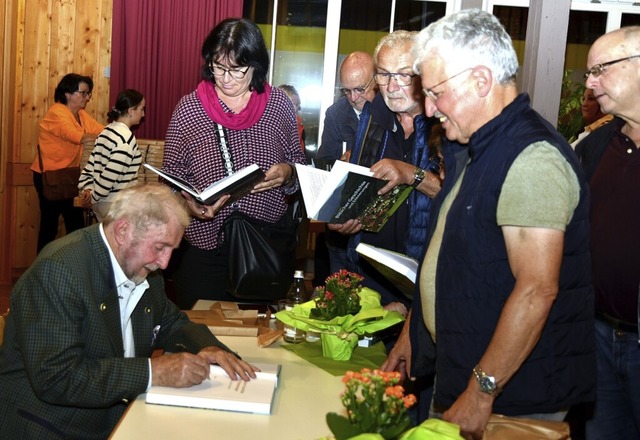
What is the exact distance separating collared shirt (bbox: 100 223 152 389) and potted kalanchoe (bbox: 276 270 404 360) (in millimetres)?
458

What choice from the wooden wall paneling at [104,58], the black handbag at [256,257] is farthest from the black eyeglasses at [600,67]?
the wooden wall paneling at [104,58]

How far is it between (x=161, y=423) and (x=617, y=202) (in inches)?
61.8

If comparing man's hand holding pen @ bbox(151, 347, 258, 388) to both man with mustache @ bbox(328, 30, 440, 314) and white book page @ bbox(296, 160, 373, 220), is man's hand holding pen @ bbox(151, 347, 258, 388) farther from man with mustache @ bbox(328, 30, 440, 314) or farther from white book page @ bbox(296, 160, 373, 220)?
man with mustache @ bbox(328, 30, 440, 314)

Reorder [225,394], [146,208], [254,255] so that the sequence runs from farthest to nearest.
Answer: [254,255] → [146,208] → [225,394]

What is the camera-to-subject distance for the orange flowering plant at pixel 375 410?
1465mm

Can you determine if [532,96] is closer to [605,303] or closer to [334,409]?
[605,303]

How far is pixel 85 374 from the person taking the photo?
229 centimetres

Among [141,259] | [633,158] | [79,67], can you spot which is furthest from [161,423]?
[79,67]

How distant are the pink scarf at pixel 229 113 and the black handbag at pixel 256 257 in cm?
38

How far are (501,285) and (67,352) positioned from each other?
3.83 ft

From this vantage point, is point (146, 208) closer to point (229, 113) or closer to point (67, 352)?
point (67, 352)

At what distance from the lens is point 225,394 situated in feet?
7.36

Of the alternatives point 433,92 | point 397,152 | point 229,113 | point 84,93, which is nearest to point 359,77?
point 229,113

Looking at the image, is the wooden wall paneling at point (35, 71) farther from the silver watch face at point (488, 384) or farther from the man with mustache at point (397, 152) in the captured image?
the silver watch face at point (488, 384)
